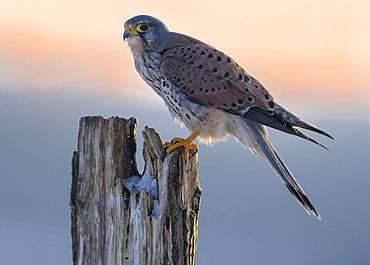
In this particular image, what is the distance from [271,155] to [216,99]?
70cm

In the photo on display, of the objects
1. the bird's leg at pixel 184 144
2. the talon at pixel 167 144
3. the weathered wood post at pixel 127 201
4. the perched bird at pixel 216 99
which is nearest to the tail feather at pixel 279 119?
the perched bird at pixel 216 99

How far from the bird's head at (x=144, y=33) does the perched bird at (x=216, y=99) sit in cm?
19

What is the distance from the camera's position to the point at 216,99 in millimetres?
5922

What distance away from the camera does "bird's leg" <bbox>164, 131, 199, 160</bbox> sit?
444 cm

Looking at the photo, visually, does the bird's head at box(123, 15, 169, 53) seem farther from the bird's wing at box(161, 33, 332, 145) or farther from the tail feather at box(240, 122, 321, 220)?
the tail feather at box(240, 122, 321, 220)

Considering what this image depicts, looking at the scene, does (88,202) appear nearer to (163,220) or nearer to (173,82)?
(163,220)

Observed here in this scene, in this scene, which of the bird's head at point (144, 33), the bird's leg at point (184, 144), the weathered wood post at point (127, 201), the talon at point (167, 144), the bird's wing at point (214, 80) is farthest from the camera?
the bird's head at point (144, 33)

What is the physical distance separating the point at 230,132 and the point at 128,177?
2.10 metres

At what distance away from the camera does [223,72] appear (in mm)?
6043

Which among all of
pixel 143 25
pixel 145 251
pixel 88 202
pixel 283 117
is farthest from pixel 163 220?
pixel 143 25

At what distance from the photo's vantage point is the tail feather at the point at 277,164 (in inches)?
209

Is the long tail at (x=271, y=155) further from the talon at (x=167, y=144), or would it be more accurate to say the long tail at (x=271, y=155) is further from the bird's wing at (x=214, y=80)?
the talon at (x=167, y=144)

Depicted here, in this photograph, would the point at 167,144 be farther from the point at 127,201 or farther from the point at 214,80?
the point at 214,80

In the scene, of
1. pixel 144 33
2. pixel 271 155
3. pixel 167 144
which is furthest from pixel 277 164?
pixel 144 33
